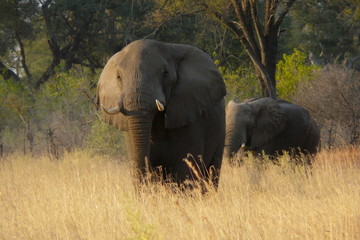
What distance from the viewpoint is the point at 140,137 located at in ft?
24.5

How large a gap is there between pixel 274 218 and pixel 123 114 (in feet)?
7.69

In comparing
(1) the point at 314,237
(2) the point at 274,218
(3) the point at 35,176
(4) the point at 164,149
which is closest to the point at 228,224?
(2) the point at 274,218

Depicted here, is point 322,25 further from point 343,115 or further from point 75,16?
point 343,115

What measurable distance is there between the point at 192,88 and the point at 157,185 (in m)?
1.23

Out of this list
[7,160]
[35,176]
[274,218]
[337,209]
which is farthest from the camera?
[7,160]

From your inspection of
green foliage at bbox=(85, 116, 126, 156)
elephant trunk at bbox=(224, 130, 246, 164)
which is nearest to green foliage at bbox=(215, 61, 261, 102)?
green foliage at bbox=(85, 116, 126, 156)

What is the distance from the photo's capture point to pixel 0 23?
84.9 feet

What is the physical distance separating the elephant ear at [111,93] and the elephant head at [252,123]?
4383 millimetres

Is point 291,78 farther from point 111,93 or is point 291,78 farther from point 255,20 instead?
point 111,93

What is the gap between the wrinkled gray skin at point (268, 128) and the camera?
41.5 ft

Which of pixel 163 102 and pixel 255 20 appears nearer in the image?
pixel 163 102

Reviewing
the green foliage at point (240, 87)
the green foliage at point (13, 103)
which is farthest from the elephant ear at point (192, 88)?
the green foliage at point (13, 103)

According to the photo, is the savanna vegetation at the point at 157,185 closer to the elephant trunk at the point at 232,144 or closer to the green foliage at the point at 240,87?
the green foliage at the point at 240,87

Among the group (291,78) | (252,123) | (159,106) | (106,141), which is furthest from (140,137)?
(291,78)
